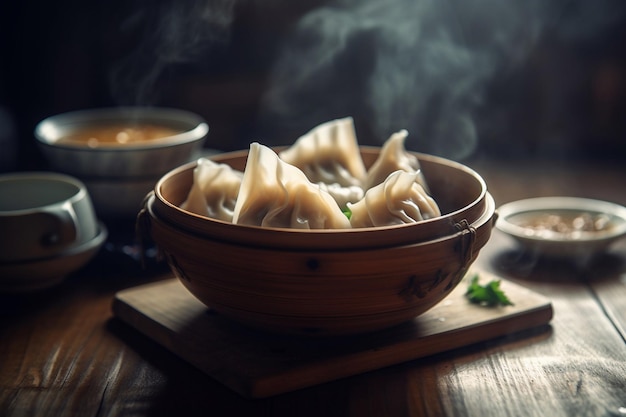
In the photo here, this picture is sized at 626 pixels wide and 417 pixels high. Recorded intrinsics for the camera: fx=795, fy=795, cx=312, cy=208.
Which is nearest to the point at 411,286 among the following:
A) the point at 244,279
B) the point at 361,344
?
the point at 361,344

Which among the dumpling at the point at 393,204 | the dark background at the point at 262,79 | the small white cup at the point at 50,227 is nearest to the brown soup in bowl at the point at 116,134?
the small white cup at the point at 50,227

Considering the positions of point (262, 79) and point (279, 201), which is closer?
point (279, 201)

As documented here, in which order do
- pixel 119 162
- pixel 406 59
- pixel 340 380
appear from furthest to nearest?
pixel 406 59, pixel 119 162, pixel 340 380

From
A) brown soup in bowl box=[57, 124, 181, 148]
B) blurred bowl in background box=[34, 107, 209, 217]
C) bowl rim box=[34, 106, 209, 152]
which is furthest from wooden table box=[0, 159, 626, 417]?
brown soup in bowl box=[57, 124, 181, 148]

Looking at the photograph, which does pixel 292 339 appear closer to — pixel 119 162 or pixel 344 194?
pixel 344 194

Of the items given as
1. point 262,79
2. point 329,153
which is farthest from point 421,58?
point 329,153

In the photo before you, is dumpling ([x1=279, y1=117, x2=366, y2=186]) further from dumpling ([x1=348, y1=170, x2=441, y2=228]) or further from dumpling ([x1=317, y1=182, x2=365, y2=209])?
dumpling ([x1=348, y1=170, x2=441, y2=228])

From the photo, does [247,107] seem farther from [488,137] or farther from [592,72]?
[592,72]
